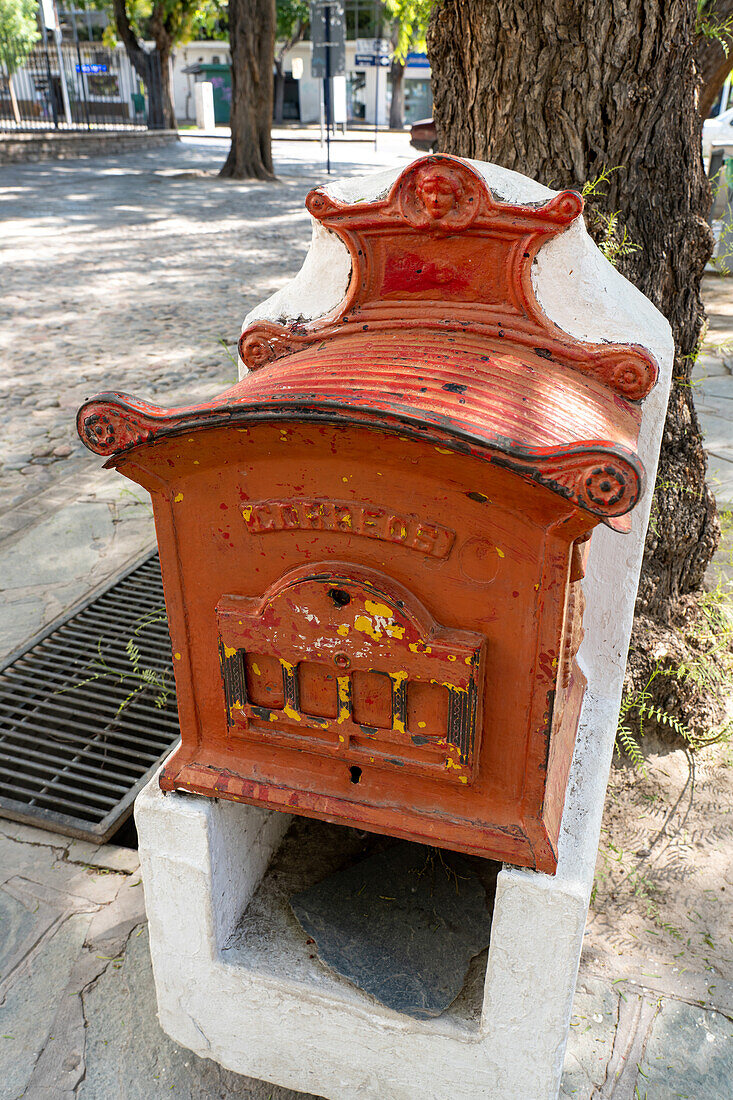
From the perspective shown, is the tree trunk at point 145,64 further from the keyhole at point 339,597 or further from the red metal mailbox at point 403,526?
the keyhole at point 339,597

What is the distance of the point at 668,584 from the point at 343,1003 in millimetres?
1637

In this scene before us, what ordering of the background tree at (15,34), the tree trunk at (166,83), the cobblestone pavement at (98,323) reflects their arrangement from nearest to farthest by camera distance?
the cobblestone pavement at (98,323)
the background tree at (15,34)
the tree trunk at (166,83)

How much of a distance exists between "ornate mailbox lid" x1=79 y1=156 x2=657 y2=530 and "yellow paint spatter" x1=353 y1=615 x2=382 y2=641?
0.33 meters

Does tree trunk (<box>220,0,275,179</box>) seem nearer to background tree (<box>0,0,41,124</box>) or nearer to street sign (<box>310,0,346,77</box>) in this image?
street sign (<box>310,0,346,77</box>)

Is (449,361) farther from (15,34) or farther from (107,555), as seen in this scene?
(15,34)

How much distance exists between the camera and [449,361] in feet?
4.40

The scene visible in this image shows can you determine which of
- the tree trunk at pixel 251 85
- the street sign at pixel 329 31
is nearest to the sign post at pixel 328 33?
the street sign at pixel 329 31

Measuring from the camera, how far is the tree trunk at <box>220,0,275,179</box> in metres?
13.1

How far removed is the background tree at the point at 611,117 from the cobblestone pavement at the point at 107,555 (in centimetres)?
41

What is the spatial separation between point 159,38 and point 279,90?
1194 cm

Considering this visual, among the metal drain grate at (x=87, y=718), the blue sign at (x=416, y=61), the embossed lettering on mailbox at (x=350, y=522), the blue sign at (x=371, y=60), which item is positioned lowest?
the metal drain grate at (x=87, y=718)

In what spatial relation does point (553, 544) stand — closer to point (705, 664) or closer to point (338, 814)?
point (338, 814)

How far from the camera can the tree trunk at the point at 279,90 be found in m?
33.9

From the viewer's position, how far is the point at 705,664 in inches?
106
